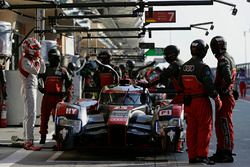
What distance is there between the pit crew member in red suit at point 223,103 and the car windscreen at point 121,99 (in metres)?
1.79

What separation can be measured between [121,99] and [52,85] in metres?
1.62

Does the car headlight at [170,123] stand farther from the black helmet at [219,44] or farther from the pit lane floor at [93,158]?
the black helmet at [219,44]

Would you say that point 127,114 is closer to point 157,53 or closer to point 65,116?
point 65,116

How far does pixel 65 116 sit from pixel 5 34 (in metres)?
5.42

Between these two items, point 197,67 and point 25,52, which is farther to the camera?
point 25,52

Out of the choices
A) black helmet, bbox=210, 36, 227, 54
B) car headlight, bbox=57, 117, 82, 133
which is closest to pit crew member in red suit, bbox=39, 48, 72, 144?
car headlight, bbox=57, 117, 82, 133

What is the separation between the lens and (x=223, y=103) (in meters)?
9.15

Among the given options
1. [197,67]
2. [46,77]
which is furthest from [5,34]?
[197,67]

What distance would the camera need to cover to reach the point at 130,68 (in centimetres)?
1939

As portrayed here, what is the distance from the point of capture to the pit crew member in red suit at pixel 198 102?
28.1ft

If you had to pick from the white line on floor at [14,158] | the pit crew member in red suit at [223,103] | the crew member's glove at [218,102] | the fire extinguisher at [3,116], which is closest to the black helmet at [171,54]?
the pit crew member in red suit at [223,103]

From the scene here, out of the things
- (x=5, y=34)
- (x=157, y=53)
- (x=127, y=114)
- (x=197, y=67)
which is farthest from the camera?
(x=157, y=53)

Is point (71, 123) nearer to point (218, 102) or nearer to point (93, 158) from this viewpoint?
point (93, 158)

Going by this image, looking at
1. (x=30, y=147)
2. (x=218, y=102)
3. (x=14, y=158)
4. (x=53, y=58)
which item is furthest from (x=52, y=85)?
(x=218, y=102)
